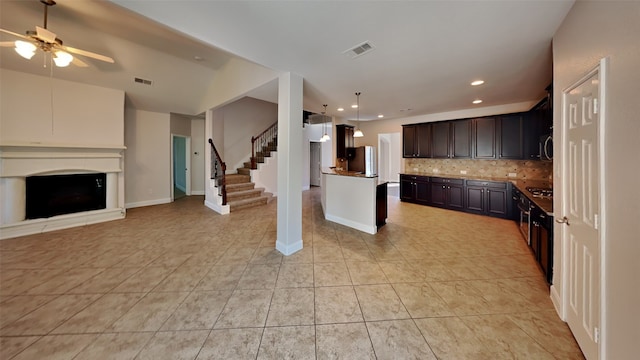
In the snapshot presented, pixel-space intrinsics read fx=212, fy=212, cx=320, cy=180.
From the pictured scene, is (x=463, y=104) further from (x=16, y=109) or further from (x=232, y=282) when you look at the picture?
(x=16, y=109)

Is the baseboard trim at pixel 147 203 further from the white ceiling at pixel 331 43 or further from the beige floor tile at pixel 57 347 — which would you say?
the beige floor tile at pixel 57 347

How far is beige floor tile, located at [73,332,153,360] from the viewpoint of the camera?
1536mm

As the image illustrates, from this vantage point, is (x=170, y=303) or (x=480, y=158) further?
(x=480, y=158)

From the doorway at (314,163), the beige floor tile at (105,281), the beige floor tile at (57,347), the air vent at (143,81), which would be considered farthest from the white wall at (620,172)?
the doorway at (314,163)

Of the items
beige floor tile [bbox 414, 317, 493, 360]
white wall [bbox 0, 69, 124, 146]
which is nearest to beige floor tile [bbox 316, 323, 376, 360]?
beige floor tile [bbox 414, 317, 493, 360]

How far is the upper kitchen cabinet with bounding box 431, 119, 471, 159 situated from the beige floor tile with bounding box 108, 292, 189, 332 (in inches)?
251

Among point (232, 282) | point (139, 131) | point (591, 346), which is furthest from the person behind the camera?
point (139, 131)

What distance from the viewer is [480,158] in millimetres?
5371

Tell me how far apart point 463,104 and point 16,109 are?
30.0 feet

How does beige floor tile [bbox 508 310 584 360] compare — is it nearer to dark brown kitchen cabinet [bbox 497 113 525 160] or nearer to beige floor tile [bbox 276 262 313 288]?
beige floor tile [bbox 276 262 313 288]

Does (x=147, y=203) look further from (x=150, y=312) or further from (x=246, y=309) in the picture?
(x=246, y=309)

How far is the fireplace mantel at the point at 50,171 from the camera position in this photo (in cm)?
381

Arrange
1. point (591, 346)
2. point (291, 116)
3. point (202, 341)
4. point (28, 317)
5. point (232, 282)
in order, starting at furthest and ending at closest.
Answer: point (291, 116)
point (232, 282)
point (28, 317)
point (202, 341)
point (591, 346)

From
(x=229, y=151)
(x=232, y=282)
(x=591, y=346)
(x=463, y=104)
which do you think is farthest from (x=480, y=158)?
(x=229, y=151)
